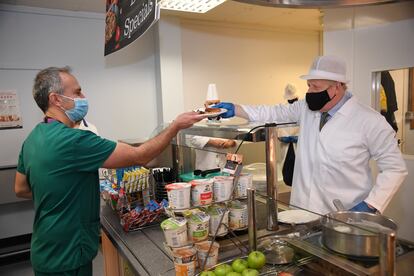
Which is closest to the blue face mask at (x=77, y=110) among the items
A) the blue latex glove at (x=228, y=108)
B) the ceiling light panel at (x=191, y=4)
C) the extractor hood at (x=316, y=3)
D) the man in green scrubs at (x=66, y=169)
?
the man in green scrubs at (x=66, y=169)

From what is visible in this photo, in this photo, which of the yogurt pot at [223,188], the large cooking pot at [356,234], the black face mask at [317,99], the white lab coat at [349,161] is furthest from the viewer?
the black face mask at [317,99]

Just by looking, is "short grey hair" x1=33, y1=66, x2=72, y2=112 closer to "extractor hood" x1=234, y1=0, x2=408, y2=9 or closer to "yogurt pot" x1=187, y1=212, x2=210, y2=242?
"yogurt pot" x1=187, y1=212, x2=210, y2=242

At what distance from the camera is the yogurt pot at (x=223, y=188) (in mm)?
1303

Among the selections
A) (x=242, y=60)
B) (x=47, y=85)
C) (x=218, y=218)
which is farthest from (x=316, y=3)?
(x=242, y=60)

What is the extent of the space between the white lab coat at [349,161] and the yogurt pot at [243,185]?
52 centimetres

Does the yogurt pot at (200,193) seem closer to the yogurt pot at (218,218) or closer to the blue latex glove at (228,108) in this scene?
the yogurt pot at (218,218)

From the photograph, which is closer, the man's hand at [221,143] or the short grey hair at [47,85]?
the short grey hair at [47,85]

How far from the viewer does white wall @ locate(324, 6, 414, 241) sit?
2668 millimetres

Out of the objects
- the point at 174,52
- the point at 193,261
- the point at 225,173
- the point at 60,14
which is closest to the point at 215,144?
the point at 225,173

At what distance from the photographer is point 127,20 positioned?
76.8 inches

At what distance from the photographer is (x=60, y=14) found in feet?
11.7

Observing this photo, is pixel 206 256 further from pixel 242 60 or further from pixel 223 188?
pixel 242 60

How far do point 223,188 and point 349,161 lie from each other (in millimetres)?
721

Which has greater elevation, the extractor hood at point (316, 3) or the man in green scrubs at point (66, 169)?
the extractor hood at point (316, 3)
